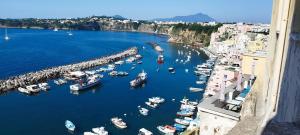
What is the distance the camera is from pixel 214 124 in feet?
25.3

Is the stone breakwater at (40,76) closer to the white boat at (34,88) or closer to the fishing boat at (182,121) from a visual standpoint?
the white boat at (34,88)

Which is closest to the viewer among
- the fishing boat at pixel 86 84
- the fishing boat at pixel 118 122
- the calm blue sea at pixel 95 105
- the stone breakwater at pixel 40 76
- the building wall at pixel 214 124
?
the building wall at pixel 214 124

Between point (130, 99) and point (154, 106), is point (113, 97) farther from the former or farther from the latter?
point (154, 106)

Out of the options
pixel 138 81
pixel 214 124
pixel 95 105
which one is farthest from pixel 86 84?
pixel 214 124

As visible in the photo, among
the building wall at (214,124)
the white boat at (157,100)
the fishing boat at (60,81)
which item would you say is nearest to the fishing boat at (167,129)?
the white boat at (157,100)

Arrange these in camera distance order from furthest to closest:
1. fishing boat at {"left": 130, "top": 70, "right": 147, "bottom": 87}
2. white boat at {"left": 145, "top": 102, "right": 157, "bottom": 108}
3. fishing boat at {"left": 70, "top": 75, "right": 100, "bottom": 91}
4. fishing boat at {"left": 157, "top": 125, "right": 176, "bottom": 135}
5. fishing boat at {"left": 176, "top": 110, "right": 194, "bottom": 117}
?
fishing boat at {"left": 130, "top": 70, "right": 147, "bottom": 87} → fishing boat at {"left": 70, "top": 75, "right": 100, "bottom": 91} → white boat at {"left": 145, "top": 102, "right": 157, "bottom": 108} → fishing boat at {"left": 176, "top": 110, "right": 194, "bottom": 117} → fishing boat at {"left": 157, "top": 125, "right": 176, "bottom": 135}

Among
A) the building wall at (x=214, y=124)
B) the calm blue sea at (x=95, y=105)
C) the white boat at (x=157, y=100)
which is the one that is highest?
the building wall at (x=214, y=124)

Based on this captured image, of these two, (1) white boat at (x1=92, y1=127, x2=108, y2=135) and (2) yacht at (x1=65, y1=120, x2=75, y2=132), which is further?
(2) yacht at (x1=65, y1=120, x2=75, y2=132)

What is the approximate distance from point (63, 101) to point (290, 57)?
23.2 meters

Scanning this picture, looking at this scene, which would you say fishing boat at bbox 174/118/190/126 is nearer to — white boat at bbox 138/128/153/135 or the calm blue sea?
the calm blue sea

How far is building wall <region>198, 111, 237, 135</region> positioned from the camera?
7.46 m

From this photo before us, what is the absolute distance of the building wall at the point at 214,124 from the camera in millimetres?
7458

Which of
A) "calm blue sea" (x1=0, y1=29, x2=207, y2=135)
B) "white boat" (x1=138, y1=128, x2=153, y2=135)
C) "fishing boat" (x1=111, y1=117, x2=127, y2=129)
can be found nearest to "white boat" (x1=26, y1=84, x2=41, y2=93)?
"calm blue sea" (x1=0, y1=29, x2=207, y2=135)

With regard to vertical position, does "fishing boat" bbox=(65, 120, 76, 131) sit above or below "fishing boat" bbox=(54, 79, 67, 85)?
below
